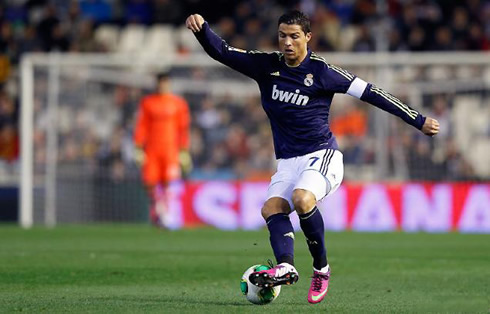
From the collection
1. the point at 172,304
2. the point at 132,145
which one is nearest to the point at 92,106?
the point at 132,145

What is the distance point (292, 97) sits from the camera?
328 inches

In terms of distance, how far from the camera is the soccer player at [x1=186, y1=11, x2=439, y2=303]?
8141 mm

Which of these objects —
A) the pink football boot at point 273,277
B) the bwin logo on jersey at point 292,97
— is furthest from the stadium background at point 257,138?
the pink football boot at point 273,277

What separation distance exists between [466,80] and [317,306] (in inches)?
511

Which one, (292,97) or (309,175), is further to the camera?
(292,97)

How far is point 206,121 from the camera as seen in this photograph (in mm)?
20734

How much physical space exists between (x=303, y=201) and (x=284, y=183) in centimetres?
38

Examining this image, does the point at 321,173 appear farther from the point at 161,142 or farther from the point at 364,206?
the point at 364,206

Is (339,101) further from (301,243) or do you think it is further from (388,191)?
(301,243)

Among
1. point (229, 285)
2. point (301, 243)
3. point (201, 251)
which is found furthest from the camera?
A: point (301, 243)

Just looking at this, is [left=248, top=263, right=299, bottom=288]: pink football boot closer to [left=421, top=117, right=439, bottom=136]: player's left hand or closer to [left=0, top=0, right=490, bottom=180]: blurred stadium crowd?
[left=421, top=117, right=439, bottom=136]: player's left hand

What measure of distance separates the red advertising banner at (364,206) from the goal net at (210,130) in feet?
1.73

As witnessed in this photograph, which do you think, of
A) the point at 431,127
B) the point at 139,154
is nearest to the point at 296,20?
the point at 431,127

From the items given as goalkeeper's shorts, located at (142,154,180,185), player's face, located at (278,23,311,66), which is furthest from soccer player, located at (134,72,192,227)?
player's face, located at (278,23,311,66)
